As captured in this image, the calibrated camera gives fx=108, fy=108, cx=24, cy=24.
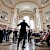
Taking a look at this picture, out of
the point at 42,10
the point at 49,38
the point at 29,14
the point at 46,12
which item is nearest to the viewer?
the point at 49,38

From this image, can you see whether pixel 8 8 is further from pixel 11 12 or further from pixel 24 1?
pixel 24 1

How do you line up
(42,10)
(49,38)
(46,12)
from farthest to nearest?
1. (42,10)
2. (46,12)
3. (49,38)

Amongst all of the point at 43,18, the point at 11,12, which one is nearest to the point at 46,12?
the point at 43,18

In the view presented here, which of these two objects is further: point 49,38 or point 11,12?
point 11,12

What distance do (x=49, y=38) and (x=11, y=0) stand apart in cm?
1028

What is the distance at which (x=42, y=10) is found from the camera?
1542 cm

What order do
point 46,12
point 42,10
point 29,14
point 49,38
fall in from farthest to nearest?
point 29,14, point 42,10, point 46,12, point 49,38

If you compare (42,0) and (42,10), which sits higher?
(42,0)

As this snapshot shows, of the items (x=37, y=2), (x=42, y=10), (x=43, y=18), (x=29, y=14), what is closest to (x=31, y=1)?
(x=37, y=2)

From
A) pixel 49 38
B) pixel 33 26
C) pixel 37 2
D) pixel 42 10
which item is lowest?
pixel 49 38

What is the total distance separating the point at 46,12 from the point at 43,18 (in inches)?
42.6

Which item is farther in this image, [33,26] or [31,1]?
[33,26]

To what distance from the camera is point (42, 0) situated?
49.3 feet

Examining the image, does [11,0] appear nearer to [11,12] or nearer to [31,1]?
[11,12]
